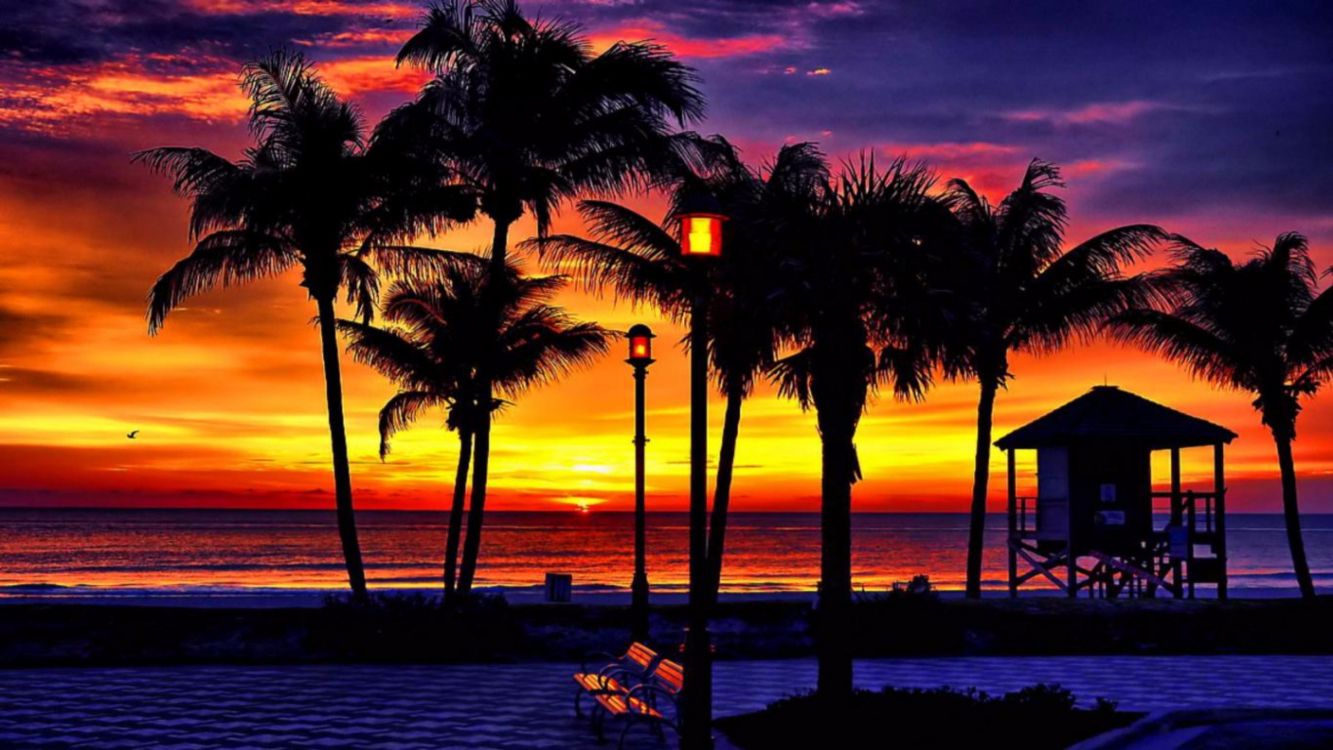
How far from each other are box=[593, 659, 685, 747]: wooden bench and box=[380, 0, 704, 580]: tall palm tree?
44.8ft

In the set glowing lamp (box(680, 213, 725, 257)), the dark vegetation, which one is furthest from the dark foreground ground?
Result: glowing lamp (box(680, 213, 725, 257))

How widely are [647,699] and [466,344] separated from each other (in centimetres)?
1672

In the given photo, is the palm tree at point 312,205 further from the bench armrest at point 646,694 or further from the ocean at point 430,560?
the ocean at point 430,560

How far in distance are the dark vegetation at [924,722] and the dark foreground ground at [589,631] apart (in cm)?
727

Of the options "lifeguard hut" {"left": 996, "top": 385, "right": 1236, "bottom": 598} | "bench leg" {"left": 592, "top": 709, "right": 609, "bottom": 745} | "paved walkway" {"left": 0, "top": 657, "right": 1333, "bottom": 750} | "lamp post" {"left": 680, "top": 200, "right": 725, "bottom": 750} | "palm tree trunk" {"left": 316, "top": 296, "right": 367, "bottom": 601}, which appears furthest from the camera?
"lifeguard hut" {"left": 996, "top": 385, "right": 1236, "bottom": 598}

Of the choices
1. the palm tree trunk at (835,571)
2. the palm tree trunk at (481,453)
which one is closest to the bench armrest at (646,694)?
the palm tree trunk at (835,571)

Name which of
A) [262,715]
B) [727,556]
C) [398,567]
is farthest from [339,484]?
[727,556]

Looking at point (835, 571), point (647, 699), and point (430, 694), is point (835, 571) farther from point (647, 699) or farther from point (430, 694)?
point (430, 694)

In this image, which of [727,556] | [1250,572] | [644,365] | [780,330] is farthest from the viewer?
[727,556]

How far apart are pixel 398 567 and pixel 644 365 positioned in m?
73.4

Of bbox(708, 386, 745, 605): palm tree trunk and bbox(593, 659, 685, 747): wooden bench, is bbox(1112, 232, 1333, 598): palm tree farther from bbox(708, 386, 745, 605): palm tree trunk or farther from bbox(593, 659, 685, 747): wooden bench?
bbox(593, 659, 685, 747): wooden bench

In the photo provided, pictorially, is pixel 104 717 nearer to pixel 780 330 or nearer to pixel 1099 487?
pixel 780 330

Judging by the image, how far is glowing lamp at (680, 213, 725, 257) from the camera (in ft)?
34.6

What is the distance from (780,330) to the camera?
15289 millimetres
